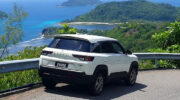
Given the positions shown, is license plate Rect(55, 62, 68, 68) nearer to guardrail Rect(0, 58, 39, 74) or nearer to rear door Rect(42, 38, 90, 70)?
rear door Rect(42, 38, 90, 70)

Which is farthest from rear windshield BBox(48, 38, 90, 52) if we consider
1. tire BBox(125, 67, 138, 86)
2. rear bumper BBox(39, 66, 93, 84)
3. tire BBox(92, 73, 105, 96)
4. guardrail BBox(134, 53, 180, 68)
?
guardrail BBox(134, 53, 180, 68)

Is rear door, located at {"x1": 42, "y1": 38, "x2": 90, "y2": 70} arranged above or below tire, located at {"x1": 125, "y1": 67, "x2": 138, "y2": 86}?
above

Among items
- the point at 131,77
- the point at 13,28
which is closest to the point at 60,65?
the point at 131,77

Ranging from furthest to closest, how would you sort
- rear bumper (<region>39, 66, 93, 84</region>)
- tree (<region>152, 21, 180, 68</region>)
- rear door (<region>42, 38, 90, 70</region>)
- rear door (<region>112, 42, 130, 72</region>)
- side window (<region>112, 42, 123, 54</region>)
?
tree (<region>152, 21, 180, 68</region>) → side window (<region>112, 42, 123, 54</region>) → rear door (<region>112, 42, 130, 72</region>) → rear door (<region>42, 38, 90, 70</region>) → rear bumper (<region>39, 66, 93, 84</region>)

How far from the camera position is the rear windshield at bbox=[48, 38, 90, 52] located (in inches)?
331

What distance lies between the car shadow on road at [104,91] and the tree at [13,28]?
14.0 meters

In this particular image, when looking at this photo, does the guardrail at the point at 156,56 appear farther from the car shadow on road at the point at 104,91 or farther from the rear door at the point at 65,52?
the rear door at the point at 65,52

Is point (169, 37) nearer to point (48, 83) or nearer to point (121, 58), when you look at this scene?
point (121, 58)

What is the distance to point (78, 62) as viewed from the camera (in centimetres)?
815

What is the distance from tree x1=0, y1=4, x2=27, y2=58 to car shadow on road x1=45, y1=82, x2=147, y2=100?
13999mm

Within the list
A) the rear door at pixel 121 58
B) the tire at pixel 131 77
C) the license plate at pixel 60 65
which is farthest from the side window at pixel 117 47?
the license plate at pixel 60 65

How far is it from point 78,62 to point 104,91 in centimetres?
182

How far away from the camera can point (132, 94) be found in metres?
9.38

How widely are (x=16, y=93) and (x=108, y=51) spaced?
106 inches
